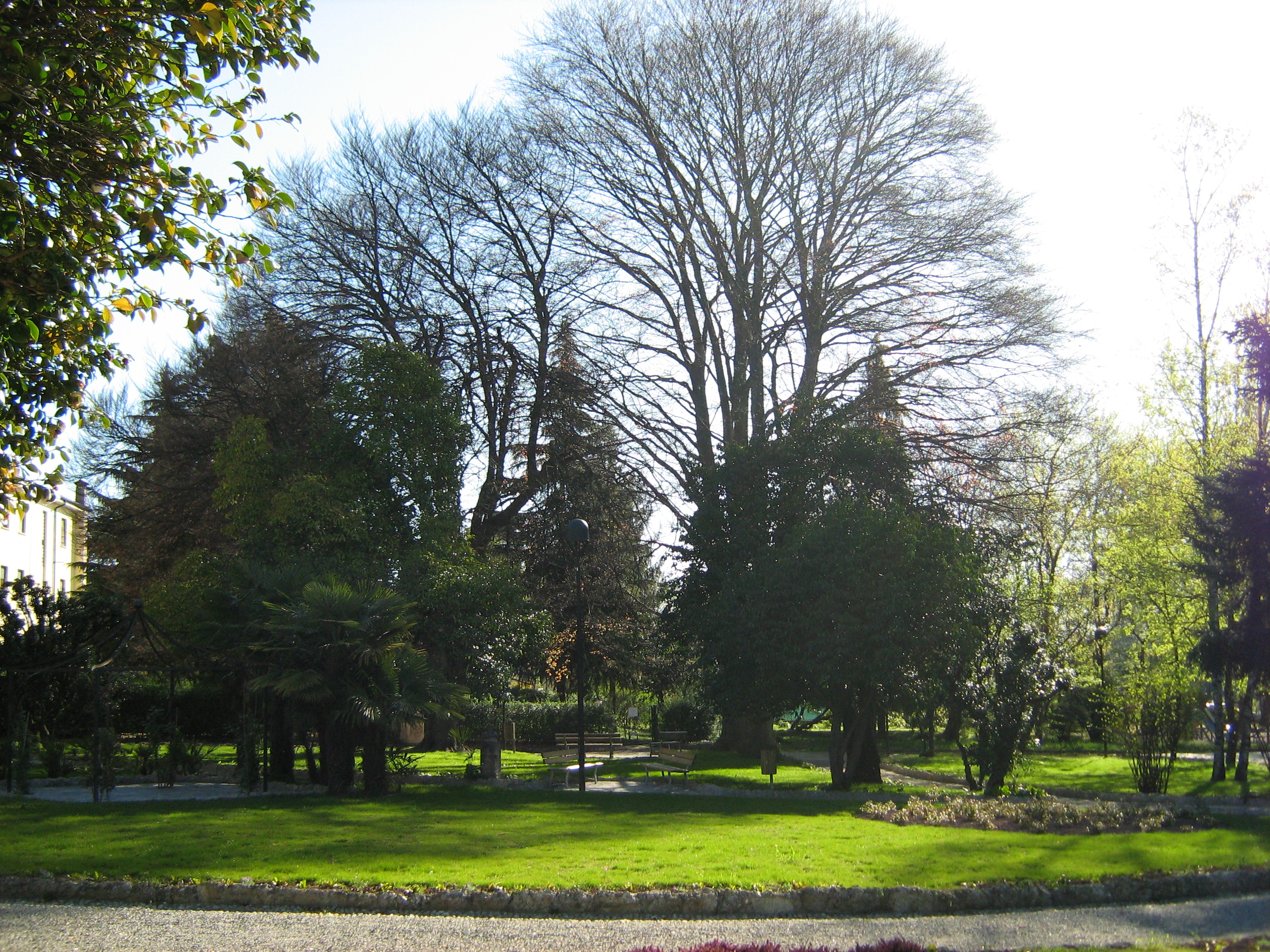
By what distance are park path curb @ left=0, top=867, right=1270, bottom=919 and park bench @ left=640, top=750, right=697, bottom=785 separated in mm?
10752

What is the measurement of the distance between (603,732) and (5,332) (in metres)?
27.5

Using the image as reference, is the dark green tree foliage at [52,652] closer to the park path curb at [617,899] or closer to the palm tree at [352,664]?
the palm tree at [352,664]

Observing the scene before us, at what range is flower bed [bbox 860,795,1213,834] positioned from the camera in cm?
1239

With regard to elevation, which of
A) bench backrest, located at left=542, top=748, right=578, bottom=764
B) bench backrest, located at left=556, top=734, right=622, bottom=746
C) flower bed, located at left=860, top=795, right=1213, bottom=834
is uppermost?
flower bed, located at left=860, top=795, right=1213, bottom=834

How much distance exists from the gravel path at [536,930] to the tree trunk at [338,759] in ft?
25.2

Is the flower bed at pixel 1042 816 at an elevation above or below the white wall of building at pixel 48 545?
below

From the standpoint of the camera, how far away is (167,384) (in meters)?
30.4

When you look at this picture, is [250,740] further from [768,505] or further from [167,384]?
[167,384]

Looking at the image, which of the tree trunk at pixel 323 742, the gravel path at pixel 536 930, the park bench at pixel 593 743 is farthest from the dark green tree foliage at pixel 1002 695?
the tree trunk at pixel 323 742

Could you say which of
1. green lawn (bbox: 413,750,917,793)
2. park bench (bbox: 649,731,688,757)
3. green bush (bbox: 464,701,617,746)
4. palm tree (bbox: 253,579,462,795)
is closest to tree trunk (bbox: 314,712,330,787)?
palm tree (bbox: 253,579,462,795)

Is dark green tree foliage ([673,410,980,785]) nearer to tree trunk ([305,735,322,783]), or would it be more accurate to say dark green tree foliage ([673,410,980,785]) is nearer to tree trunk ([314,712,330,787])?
tree trunk ([314,712,330,787])

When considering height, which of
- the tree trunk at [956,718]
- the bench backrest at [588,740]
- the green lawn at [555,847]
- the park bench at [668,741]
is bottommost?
the park bench at [668,741]

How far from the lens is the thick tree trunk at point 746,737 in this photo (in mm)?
26234

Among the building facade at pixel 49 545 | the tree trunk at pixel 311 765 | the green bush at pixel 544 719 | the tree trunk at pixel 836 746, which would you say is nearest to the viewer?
the tree trunk at pixel 311 765
